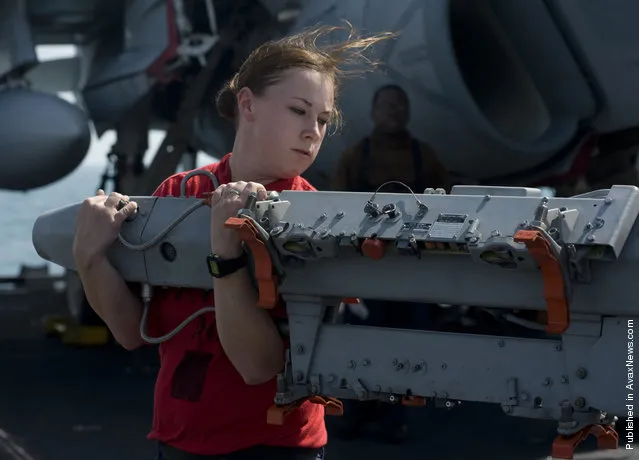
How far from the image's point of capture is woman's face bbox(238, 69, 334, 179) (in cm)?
202

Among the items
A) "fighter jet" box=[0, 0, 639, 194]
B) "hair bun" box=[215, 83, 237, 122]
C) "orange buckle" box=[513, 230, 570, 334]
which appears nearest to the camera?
"orange buckle" box=[513, 230, 570, 334]

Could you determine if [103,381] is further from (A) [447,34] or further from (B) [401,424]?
(A) [447,34]

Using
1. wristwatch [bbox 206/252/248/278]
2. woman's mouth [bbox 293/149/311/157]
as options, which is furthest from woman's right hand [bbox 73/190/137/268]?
woman's mouth [bbox 293/149/311/157]

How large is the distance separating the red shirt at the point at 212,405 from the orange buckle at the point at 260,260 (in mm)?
174

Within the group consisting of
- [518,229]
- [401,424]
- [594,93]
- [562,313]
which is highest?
[518,229]

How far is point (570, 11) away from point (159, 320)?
12.0ft

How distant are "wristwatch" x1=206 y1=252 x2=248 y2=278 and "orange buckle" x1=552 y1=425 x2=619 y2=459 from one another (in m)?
0.65

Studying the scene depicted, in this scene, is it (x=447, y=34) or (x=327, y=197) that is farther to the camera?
(x=447, y=34)

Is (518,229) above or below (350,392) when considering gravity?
above

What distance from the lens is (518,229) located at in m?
1.72

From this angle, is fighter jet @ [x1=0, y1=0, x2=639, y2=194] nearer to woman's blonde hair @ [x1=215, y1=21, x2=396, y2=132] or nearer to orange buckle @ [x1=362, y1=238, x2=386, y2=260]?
woman's blonde hair @ [x1=215, y1=21, x2=396, y2=132]

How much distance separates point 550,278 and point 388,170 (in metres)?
3.47

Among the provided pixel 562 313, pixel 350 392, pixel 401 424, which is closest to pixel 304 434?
pixel 350 392

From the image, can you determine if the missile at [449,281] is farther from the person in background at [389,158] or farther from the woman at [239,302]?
the person in background at [389,158]
